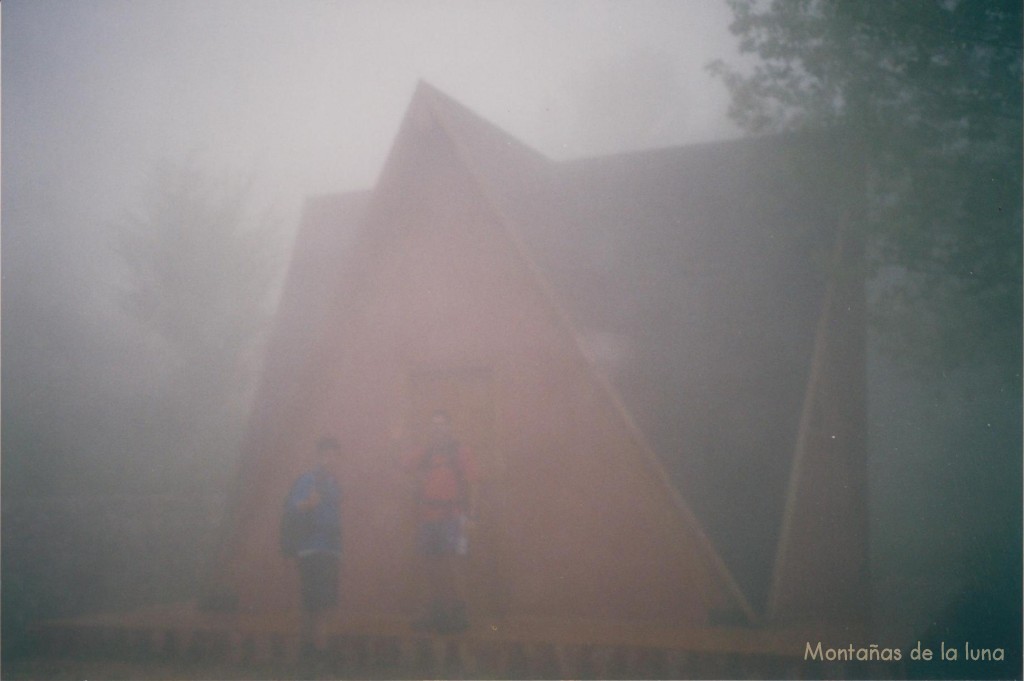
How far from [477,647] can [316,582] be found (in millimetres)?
1602

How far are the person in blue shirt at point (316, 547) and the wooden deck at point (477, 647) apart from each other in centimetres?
37

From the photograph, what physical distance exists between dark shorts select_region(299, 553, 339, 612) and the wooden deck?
0.56 metres

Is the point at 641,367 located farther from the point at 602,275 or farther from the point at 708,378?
the point at 602,275

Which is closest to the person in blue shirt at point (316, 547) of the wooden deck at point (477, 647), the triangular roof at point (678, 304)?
the wooden deck at point (477, 647)

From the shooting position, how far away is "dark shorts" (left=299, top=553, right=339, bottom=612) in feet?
22.7

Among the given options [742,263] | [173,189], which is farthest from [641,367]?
[173,189]

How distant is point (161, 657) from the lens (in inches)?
309

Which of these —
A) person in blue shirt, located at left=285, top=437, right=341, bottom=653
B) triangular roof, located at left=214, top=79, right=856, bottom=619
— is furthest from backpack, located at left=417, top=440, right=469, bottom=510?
triangular roof, located at left=214, top=79, right=856, bottom=619

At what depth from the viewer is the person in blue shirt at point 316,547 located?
273 inches

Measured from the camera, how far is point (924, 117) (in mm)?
11234

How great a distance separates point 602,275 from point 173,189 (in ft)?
49.1

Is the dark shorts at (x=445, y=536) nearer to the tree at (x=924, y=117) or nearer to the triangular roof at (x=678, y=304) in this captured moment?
the triangular roof at (x=678, y=304)

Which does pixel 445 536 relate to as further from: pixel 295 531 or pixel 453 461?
pixel 295 531

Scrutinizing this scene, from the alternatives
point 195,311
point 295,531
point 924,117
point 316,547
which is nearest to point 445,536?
point 316,547
